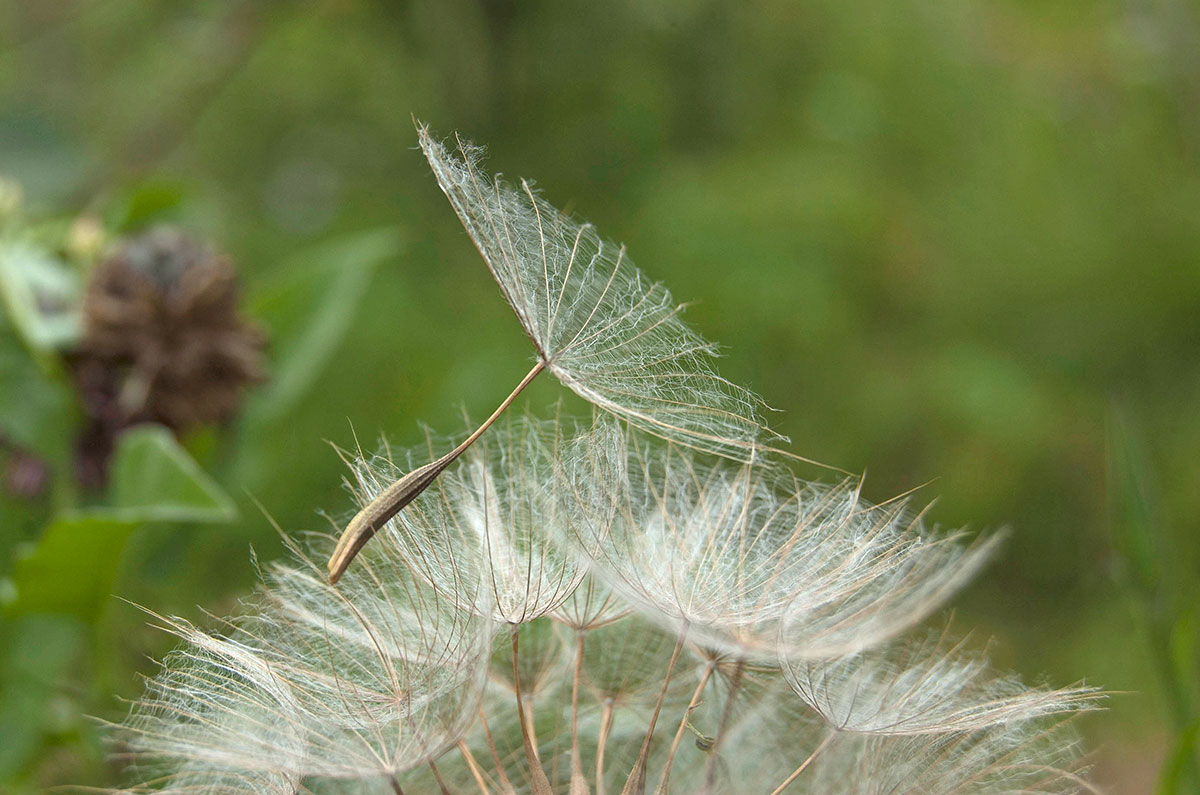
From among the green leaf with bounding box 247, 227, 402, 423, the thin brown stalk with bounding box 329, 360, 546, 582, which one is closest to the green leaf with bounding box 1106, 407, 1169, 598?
the thin brown stalk with bounding box 329, 360, 546, 582

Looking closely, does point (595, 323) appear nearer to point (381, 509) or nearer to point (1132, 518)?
point (381, 509)

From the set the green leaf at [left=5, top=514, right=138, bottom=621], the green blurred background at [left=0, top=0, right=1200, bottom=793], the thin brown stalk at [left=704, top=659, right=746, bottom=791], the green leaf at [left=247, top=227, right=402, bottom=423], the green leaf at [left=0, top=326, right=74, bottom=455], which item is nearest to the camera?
the thin brown stalk at [left=704, top=659, right=746, bottom=791]

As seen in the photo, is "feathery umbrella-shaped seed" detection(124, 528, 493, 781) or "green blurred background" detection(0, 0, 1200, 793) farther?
"green blurred background" detection(0, 0, 1200, 793)

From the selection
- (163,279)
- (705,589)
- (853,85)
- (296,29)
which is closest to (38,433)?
(163,279)

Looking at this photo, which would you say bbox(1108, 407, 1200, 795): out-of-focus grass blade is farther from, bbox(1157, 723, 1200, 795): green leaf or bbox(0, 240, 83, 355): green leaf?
bbox(0, 240, 83, 355): green leaf

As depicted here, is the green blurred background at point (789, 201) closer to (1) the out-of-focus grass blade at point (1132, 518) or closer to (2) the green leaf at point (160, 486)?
(2) the green leaf at point (160, 486)

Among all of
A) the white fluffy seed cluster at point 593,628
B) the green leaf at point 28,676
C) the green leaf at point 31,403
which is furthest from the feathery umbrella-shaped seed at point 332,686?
the green leaf at point 31,403
